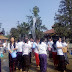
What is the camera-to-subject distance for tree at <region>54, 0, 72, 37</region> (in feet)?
68.9

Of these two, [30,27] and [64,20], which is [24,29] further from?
[64,20]

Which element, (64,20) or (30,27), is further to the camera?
(30,27)

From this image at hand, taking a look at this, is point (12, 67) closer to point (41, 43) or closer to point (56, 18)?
point (41, 43)

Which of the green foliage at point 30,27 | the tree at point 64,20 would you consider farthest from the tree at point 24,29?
the tree at point 64,20

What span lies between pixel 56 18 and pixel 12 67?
1803cm

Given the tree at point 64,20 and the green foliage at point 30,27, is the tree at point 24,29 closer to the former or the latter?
the green foliage at point 30,27

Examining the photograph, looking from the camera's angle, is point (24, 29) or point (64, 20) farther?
point (24, 29)

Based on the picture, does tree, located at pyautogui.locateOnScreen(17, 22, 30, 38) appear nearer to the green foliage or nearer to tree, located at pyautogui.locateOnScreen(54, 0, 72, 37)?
the green foliage

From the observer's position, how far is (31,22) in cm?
3133

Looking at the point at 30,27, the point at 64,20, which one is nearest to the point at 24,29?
the point at 30,27

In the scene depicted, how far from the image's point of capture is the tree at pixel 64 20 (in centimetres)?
2102

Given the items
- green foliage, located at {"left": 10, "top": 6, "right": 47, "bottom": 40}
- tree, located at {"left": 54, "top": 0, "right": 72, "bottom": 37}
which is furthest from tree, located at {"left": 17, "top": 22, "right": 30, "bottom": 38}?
tree, located at {"left": 54, "top": 0, "right": 72, "bottom": 37}

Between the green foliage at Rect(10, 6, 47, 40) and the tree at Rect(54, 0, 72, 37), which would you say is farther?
the green foliage at Rect(10, 6, 47, 40)

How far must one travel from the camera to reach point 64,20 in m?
21.8
